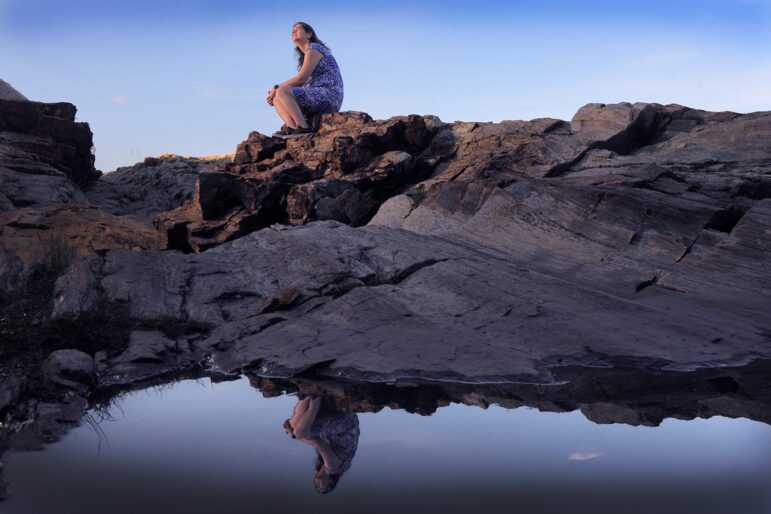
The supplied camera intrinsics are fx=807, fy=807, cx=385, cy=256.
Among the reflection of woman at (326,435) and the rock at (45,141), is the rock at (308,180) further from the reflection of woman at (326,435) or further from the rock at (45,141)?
the reflection of woman at (326,435)

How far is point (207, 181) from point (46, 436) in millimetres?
9361

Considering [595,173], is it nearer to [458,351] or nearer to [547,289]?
[547,289]

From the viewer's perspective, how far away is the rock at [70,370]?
27.6ft

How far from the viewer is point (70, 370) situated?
8.62 meters

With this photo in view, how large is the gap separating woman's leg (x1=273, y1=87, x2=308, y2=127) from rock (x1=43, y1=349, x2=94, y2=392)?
9.51 m

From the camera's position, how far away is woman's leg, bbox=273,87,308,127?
17234mm

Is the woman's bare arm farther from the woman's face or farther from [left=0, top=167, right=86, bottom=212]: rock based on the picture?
[left=0, top=167, right=86, bottom=212]: rock

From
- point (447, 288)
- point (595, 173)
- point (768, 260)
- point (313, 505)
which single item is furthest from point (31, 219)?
point (768, 260)

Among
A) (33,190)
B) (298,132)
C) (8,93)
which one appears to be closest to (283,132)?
(298,132)

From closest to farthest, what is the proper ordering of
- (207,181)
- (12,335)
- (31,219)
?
(12,335)
(31,219)
(207,181)

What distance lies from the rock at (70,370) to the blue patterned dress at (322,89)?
9746 mm

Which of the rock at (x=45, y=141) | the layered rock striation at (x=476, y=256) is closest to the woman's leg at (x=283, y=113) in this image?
the layered rock striation at (x=476, y=256)

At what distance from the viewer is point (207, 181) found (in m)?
15.7

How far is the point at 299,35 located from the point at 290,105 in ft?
4.89
